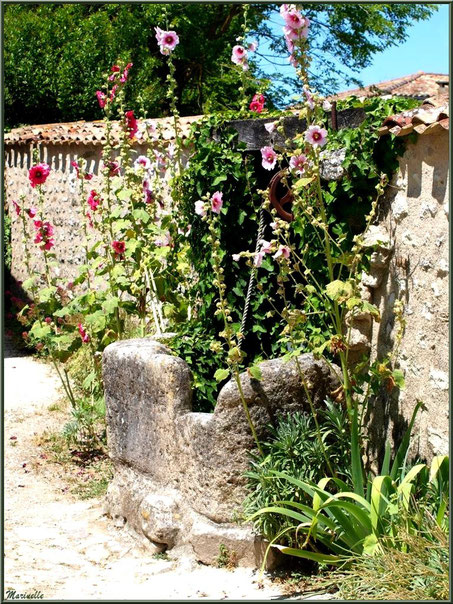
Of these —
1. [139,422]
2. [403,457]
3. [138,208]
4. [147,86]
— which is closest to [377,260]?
[403,457]

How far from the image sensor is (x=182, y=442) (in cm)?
536

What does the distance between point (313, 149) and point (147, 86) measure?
11.5 metres

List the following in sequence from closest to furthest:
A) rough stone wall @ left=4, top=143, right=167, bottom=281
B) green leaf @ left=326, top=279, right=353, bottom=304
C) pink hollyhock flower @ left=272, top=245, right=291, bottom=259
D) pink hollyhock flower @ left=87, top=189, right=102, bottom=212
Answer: green leaf @ left=326, top=279, right=353, bottom=304 < pink hollyhock flower @ left=272, top=245, right=291, bottom=259 < pink hollyhock flower @ left=87, top=189, right=102, bottom=212 < rough stone wall @ left=4, top=143, right=167, bottom=281

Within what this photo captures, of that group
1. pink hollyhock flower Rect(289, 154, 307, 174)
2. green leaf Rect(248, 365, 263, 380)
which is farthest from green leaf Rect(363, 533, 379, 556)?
pink hollyhock flower Rect(289, 154, 307, 174)

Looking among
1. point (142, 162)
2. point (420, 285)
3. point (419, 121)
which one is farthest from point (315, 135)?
point (142, 162)

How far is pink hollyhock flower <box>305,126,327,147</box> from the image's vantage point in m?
4.61

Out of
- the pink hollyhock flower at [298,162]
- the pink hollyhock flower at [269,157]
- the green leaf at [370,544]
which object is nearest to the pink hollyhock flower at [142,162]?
the pink hollyhock flower at [269,157]

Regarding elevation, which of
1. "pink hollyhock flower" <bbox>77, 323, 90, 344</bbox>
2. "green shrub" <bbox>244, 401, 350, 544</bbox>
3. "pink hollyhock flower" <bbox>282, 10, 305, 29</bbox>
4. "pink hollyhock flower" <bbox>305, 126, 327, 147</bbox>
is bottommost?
"green shrub" <bbox>244, 401, 350, 544</bbox>

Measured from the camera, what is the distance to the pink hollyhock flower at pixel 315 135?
15.1 ft

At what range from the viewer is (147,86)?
1569cm

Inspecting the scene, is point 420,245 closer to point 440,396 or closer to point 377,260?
point 377,260

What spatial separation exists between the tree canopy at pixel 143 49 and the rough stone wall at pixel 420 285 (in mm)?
9841

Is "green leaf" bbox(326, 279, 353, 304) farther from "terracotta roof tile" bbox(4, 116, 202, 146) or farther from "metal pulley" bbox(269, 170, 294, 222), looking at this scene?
"terracotta roof tile" bbox(4, 116, 202, 146)

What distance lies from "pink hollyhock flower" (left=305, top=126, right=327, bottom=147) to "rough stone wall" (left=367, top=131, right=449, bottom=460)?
20.0 inches
